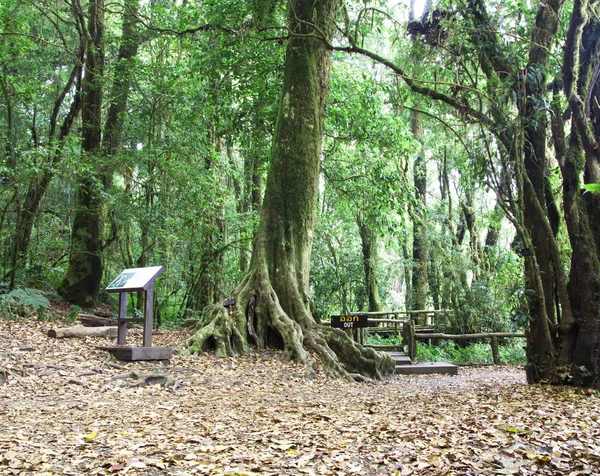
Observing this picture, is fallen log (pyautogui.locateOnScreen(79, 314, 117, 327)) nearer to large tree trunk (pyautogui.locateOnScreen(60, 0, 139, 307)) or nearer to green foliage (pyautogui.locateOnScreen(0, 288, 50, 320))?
green foliage (pyautogui.locateOnScreen(0, 288, 50, 320))

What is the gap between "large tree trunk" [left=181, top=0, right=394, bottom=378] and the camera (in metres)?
8.27

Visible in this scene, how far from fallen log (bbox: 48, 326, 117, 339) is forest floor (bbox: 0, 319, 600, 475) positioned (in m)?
1.28

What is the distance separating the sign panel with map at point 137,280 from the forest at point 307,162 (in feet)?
4.26

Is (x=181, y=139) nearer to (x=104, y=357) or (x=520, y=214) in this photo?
(x=104, y=357)

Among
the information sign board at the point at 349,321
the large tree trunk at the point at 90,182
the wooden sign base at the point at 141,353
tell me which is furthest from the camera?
the large tree trunk at the point at 90,182

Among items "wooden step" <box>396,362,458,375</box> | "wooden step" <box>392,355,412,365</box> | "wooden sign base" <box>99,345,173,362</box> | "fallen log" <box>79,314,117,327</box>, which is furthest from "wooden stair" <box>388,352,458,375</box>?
"fallen log" <box>79,314,117,327</box>

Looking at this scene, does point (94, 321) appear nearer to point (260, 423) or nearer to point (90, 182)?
point (90, 182)

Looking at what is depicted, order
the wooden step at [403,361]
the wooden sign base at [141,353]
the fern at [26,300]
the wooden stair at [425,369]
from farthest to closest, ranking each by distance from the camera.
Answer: the wooden step at [403,361] → the wooden stair at [425,369] → the fern at [26,300] → the wooden sign base at [141,353]

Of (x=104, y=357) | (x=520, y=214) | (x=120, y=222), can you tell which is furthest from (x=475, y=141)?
(x=120, y=222)

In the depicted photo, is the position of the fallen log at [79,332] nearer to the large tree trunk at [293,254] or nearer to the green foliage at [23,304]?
the green foliage at [23,304]

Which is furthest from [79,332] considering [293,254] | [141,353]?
[293,254]

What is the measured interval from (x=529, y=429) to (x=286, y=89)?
7.68 metres

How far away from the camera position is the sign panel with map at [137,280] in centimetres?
735

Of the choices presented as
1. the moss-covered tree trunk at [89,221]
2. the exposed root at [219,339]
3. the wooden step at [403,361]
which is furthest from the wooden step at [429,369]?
the moss-covered tree trunk at [89,221]
